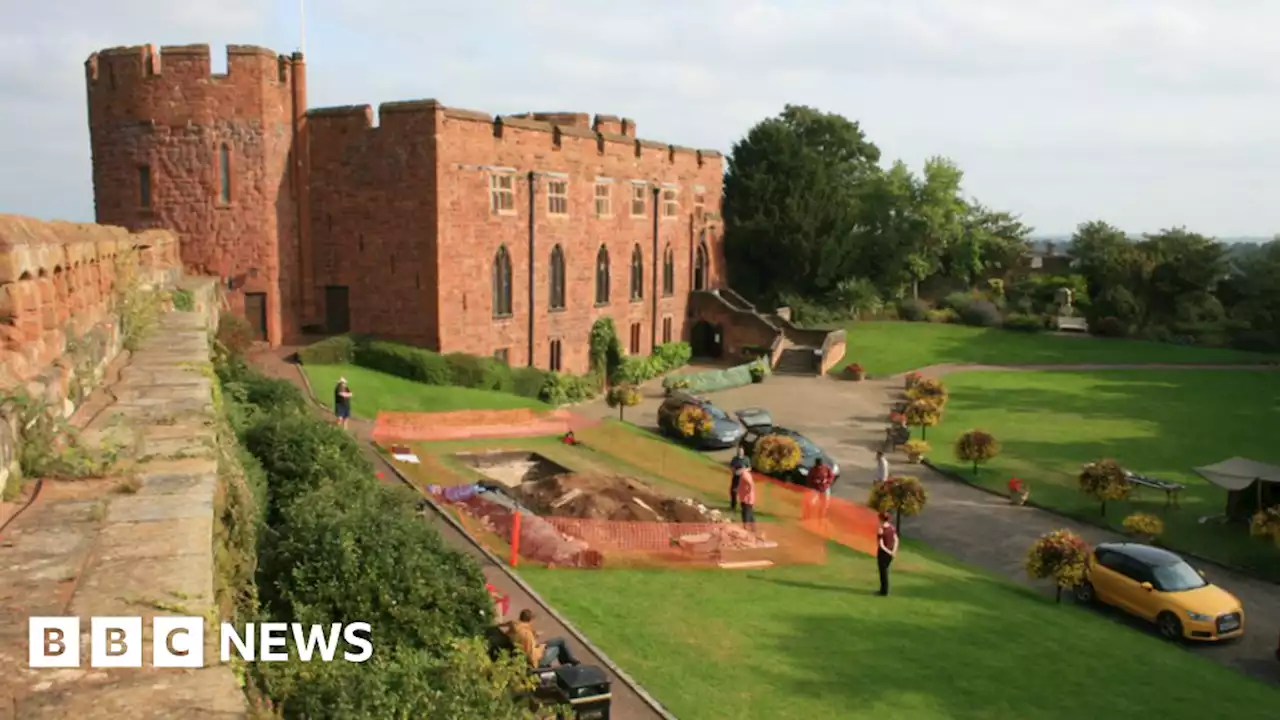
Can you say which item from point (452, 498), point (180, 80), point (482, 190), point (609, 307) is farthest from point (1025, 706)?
point (609, 307)

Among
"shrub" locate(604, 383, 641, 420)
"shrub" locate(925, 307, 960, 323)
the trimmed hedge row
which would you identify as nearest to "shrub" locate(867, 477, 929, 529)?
the trimmed hedge row

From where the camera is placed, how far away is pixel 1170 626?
54.9ft

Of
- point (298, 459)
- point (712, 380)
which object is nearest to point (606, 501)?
point (298, 459)

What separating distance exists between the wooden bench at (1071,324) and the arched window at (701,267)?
20.3m

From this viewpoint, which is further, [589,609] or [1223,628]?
[1223,628]

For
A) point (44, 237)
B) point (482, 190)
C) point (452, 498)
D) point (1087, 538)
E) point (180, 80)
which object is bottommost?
point (1087, 538)

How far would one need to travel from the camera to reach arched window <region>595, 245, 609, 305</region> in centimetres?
4425

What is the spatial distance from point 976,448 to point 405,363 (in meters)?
18.1

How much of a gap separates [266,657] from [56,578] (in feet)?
9.17

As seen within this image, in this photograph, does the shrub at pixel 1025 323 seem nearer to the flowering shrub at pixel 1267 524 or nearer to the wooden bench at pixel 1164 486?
the wooden bench at pixel 1164 486

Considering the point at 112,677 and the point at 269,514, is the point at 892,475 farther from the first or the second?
the point at 112,677

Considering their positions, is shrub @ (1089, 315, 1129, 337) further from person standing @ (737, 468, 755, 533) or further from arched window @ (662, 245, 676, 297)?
person standing @ (737, 468, 755, 533)

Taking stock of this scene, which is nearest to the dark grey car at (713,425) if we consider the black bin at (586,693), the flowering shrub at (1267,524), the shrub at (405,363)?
the shrub at (405,363)

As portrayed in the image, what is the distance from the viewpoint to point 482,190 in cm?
3572
